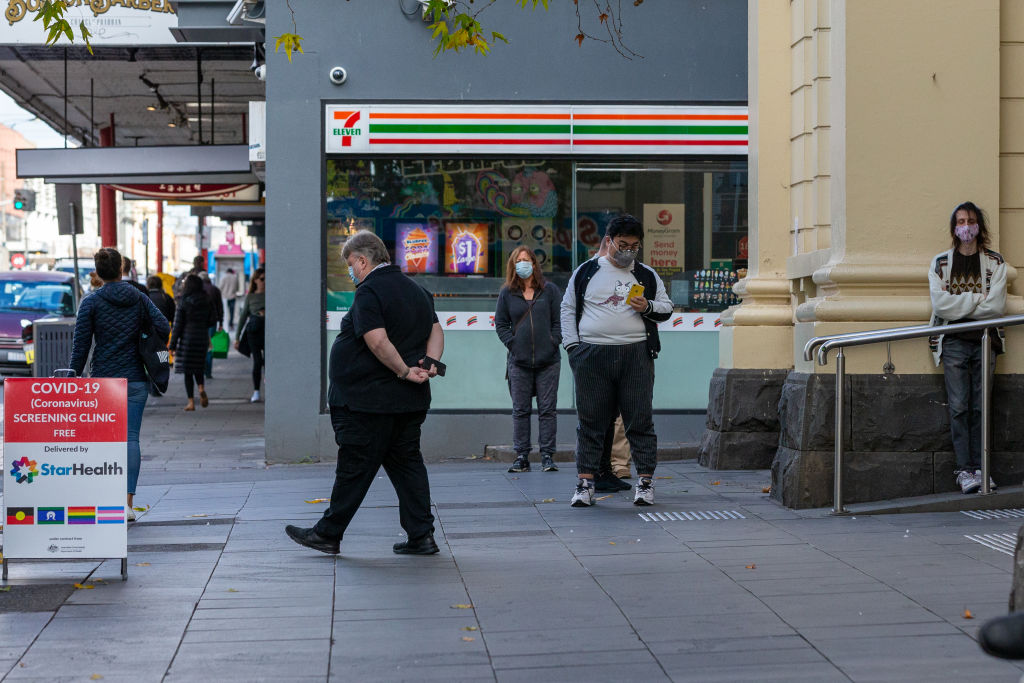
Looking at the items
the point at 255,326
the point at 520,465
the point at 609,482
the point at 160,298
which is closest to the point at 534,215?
the point at 520,465

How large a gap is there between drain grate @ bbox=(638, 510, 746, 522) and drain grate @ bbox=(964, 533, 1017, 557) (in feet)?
4.99

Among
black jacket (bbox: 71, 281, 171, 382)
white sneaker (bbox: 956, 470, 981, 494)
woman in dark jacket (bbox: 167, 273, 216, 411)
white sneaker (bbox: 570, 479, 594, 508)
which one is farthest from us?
woman in dark jacket (bbox: 167, 273, 216, 411)

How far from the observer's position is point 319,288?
12.6 metres

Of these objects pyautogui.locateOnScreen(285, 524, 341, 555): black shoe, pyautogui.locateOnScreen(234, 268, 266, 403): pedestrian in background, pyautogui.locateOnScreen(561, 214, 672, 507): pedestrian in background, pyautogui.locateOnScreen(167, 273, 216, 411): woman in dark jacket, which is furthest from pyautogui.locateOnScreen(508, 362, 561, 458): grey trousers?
pyautogui.locateOnScreen(167, 273, 216, 411): woman in dark jacket

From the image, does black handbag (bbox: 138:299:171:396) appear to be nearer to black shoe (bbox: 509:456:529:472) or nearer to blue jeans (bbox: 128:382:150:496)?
blue jeans (bbox: 128:382:150:496)

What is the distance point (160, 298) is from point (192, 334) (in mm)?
1507

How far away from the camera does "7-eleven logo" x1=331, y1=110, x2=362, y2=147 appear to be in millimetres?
12578

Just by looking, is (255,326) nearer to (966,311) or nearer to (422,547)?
(422,547)

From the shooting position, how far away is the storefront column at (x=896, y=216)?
26.9ft

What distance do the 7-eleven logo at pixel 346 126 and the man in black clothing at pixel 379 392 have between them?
5649mm

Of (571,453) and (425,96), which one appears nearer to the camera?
(571,453)

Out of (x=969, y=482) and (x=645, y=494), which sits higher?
(x=969, y=482)

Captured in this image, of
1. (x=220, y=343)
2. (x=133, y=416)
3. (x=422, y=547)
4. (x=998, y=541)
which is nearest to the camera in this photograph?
(x=998, y=541)

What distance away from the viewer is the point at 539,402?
1119 cm
